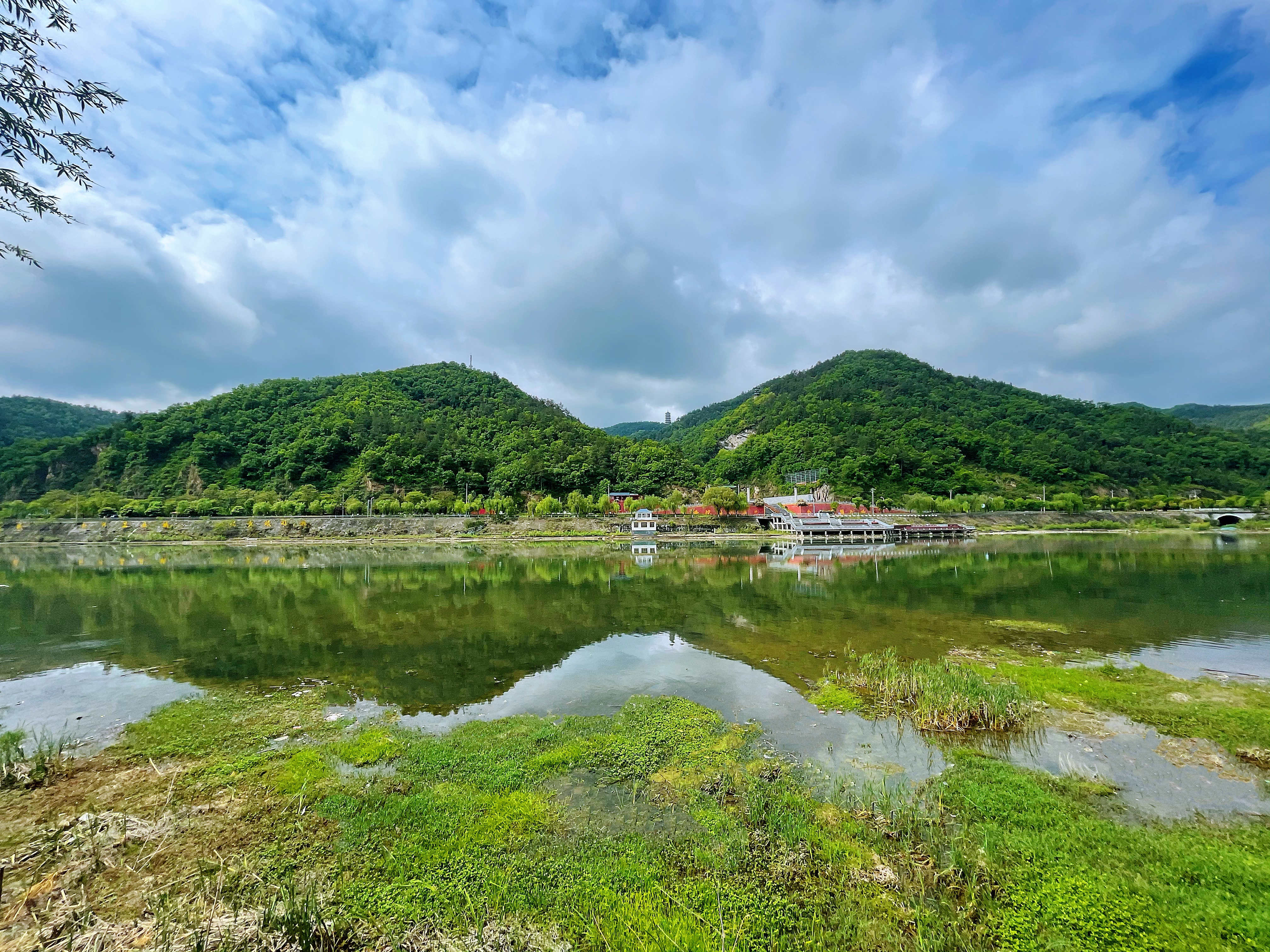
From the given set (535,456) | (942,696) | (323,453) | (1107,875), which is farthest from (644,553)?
(323,453)

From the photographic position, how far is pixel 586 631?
14648 mm

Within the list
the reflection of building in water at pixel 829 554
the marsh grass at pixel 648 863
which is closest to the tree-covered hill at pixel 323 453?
the reflection of building in water at pixel 829 554

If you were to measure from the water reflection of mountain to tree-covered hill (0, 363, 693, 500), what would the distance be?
40.8m

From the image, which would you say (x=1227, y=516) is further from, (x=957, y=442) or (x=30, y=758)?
(x=30, y=758)

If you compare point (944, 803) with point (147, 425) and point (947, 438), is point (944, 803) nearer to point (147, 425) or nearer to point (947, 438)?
point (947, 438)

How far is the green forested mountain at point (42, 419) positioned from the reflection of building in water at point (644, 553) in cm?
10399

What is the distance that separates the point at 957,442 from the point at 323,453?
357 feet

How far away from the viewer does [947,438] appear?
91438 millimetres

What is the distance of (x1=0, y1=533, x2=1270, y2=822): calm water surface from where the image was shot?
356 inches

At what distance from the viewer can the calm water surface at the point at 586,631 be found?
9.05 meters

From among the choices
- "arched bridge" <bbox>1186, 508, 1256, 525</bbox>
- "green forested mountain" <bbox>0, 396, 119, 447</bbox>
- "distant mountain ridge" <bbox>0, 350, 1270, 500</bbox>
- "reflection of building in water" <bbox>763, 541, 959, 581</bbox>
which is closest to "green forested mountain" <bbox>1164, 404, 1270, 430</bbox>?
"distant mountain ridge" <bbox>0, 350, 1270, 500</bbox>

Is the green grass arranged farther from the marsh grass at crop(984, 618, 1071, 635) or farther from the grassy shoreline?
the marsh grass at crop(984, 618, 1071, 635)

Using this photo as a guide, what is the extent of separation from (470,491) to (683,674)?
225 ft

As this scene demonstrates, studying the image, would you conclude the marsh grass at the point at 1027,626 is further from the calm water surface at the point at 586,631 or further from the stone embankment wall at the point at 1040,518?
the stone embankment wall at the point at 1040,518
